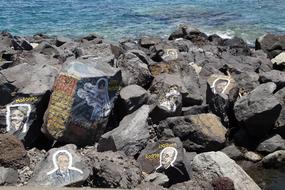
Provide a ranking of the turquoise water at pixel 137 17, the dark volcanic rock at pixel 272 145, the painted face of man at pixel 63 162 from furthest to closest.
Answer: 1. the turquoise water at pixel 137 17
2. the dark volcanic rock at pixel 272 145
3. the painted face of man at pixel 63 162

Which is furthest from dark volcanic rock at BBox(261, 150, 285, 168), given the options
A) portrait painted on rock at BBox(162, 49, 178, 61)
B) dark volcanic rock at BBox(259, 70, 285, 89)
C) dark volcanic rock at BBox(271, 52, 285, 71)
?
dark volcanic rock at BBox(271, 52, 285, 71)

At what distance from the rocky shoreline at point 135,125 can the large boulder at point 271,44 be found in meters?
5.75

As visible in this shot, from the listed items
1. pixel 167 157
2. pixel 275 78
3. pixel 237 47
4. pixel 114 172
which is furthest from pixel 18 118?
pixel 237 47

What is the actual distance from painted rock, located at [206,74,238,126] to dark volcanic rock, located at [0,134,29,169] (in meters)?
3.82

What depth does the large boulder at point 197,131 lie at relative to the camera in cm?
830

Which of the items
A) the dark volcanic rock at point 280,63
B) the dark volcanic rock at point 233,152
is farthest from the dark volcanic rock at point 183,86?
the dark volcanic rock at point 280,63

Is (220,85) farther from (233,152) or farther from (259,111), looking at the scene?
(233,152)

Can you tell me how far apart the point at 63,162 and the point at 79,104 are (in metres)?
1.35

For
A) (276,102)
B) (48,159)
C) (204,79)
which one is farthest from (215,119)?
(48,159)

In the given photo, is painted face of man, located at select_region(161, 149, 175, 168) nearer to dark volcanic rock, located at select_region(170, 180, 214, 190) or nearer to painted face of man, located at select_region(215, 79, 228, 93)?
dark volcanic rock, located at select_region(170, 180, 214, 190)

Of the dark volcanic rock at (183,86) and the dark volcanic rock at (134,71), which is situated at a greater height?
the dark volcanic rock at (134,71)

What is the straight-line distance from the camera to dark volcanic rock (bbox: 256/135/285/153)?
8.64 meters

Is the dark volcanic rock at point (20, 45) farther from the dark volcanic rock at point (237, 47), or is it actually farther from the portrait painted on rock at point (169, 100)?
the portrait painted on rock at point (169, 100)

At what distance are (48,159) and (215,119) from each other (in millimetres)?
3290
